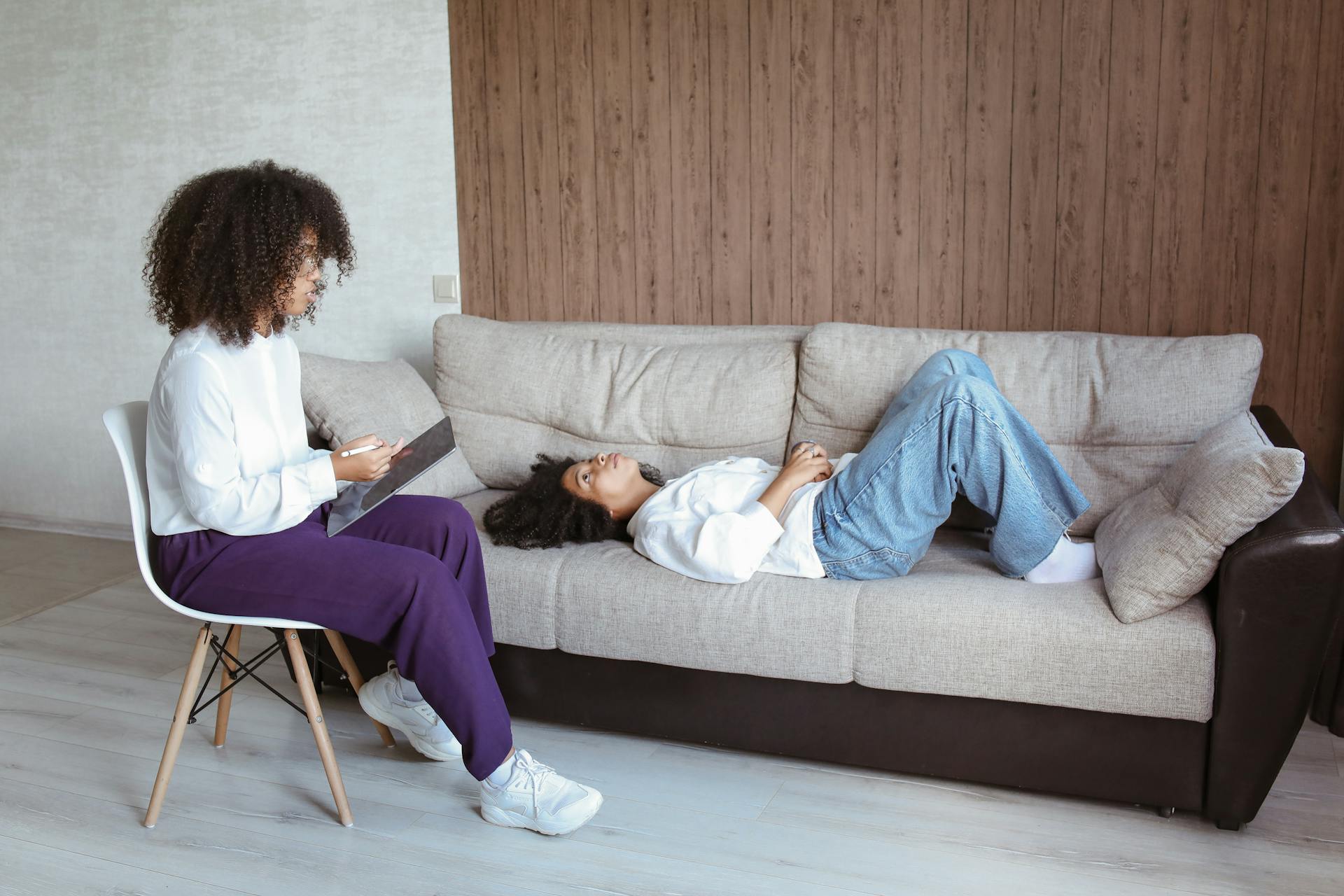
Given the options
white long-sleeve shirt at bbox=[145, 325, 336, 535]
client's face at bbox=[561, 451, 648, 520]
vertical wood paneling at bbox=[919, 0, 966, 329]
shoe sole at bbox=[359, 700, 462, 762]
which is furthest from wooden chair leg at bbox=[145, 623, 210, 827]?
vertical wood paneling at bbox=[919, 0, 966, 329]

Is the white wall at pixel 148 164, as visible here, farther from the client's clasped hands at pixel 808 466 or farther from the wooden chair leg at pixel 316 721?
the wooden chair leg at pixel 316 721

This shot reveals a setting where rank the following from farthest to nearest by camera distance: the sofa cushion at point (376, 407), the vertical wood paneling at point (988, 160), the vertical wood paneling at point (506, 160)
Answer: the vertical wood paneling at point (506, 160) → the vertical wood paneling at point (988, 160) → the sofa cushion at point (376, 407)

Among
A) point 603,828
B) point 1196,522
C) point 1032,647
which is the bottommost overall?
Result: point 603,828

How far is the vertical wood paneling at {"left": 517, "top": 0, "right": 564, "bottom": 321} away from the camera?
10.2 ft

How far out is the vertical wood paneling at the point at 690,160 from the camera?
9.67 feet

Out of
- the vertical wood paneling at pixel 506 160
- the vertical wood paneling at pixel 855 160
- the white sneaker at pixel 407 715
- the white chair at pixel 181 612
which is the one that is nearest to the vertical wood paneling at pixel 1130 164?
the vertical wood paneling at pixel 855 160

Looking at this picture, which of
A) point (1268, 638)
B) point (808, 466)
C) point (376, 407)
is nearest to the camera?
point (1268, 638)

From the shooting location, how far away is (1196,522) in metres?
1.81

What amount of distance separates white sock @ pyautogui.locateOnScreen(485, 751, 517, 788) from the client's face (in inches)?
27.4

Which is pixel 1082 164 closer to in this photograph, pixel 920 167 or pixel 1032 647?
pixel 920 167

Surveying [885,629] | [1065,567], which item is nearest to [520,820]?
[885,629]

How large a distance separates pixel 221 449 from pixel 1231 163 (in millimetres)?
2338

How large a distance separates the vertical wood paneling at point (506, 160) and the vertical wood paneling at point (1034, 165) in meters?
1.43

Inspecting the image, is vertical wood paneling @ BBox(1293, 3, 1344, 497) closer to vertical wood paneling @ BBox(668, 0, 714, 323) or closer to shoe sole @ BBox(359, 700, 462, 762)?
vertical wood paneling @ BBox(668, 0, 714, 323)
